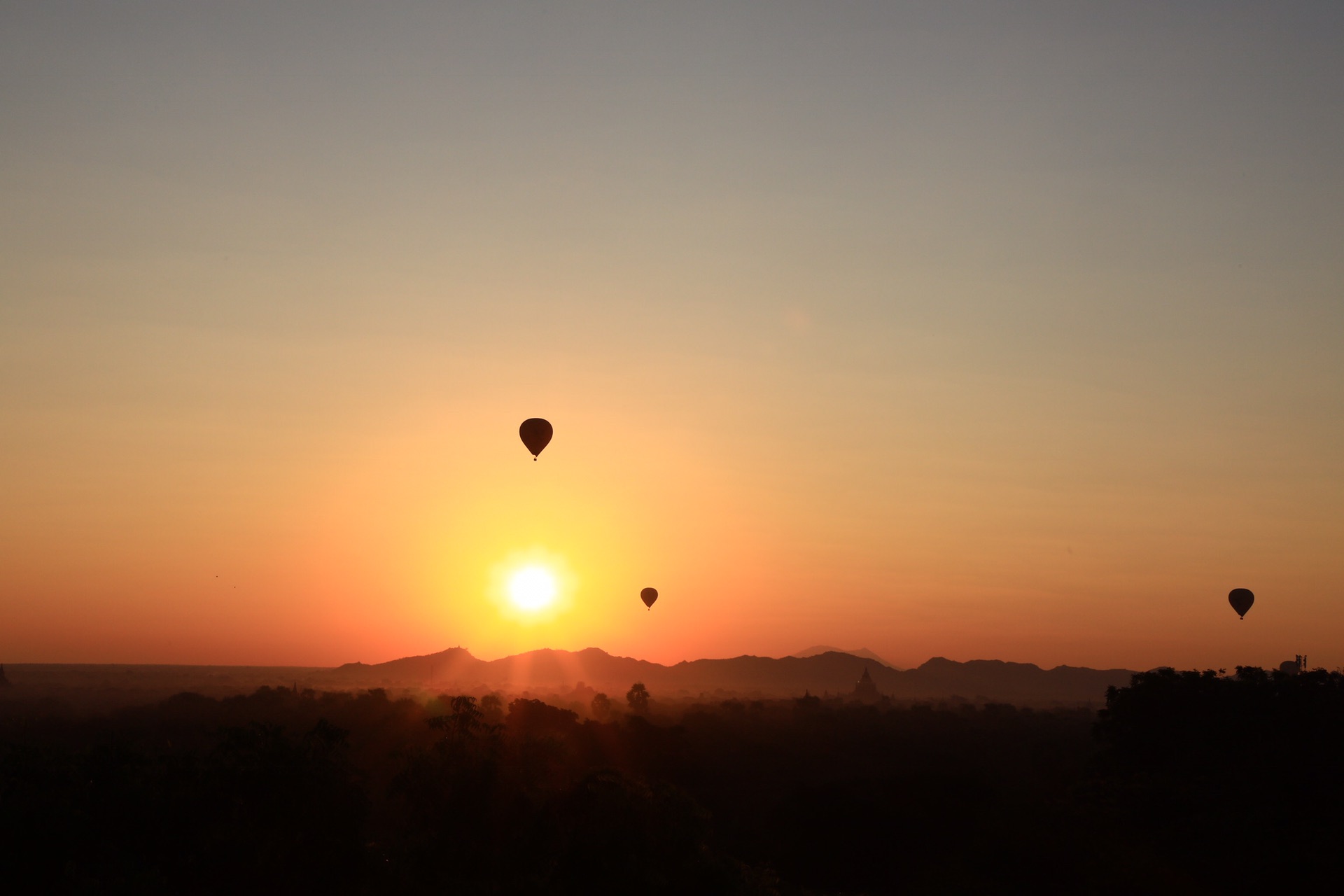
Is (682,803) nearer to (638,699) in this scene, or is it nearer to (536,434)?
(536,434)

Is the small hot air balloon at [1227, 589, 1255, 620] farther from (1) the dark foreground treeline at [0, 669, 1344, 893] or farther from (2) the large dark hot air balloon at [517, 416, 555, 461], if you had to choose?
(2) the large dark hot air balloon at [517, 416, 555, 461]

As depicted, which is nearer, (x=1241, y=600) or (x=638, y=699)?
(x=1241, y=600)

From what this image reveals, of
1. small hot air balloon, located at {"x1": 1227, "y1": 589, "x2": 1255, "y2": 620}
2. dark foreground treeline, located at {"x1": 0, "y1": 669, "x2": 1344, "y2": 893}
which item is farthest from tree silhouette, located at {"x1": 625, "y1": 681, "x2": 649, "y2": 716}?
small hot air balloon, located at {"x1": 1227, "y1": 589, "x2": 1255, "y2": 620}

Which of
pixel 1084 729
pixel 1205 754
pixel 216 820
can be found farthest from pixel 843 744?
pixel 216 820

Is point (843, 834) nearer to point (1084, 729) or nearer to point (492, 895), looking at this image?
point (492, 895)

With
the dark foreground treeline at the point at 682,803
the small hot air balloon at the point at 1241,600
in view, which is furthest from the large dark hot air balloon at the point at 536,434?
the small hot air balloon at the point at 1241,600

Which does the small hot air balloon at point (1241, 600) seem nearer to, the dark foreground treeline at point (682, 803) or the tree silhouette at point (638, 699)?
the dark foreground treeline at point (682, 803)

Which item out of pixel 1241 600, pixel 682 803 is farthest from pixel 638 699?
pixel 682 803

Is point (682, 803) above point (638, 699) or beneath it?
beneath
